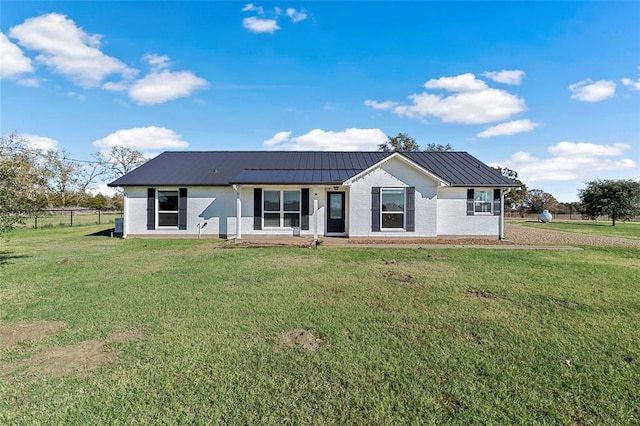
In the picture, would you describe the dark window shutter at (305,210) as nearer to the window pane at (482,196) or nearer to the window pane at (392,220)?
the window pane at (392,220)

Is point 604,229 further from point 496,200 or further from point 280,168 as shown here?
point 280,168

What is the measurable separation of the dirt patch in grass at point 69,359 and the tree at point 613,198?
35.8m

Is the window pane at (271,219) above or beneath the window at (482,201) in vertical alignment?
beneath

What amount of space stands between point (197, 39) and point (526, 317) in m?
17.8

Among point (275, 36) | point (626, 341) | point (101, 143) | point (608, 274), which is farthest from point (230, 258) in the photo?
point (101, 143)

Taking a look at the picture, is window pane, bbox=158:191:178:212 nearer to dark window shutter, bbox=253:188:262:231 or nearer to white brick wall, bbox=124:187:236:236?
white brick wall, bbox=124:187:236:236

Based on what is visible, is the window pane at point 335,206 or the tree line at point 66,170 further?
the tree line at point 66,170

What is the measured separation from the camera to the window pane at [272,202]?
15.3 meters

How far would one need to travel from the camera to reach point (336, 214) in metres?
15.6

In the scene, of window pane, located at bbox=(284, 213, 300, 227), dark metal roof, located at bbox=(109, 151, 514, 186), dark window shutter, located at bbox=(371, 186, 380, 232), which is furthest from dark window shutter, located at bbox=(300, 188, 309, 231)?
dark window shutter, located at bbox=(371, 186, 380, 232)

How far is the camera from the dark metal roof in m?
15.1

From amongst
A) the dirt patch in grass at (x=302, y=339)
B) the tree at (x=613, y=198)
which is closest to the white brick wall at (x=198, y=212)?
the dirt patch in grass at (x=302, y=339)

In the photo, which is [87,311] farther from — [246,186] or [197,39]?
[197,39]

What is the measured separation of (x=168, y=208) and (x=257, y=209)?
183 inches
